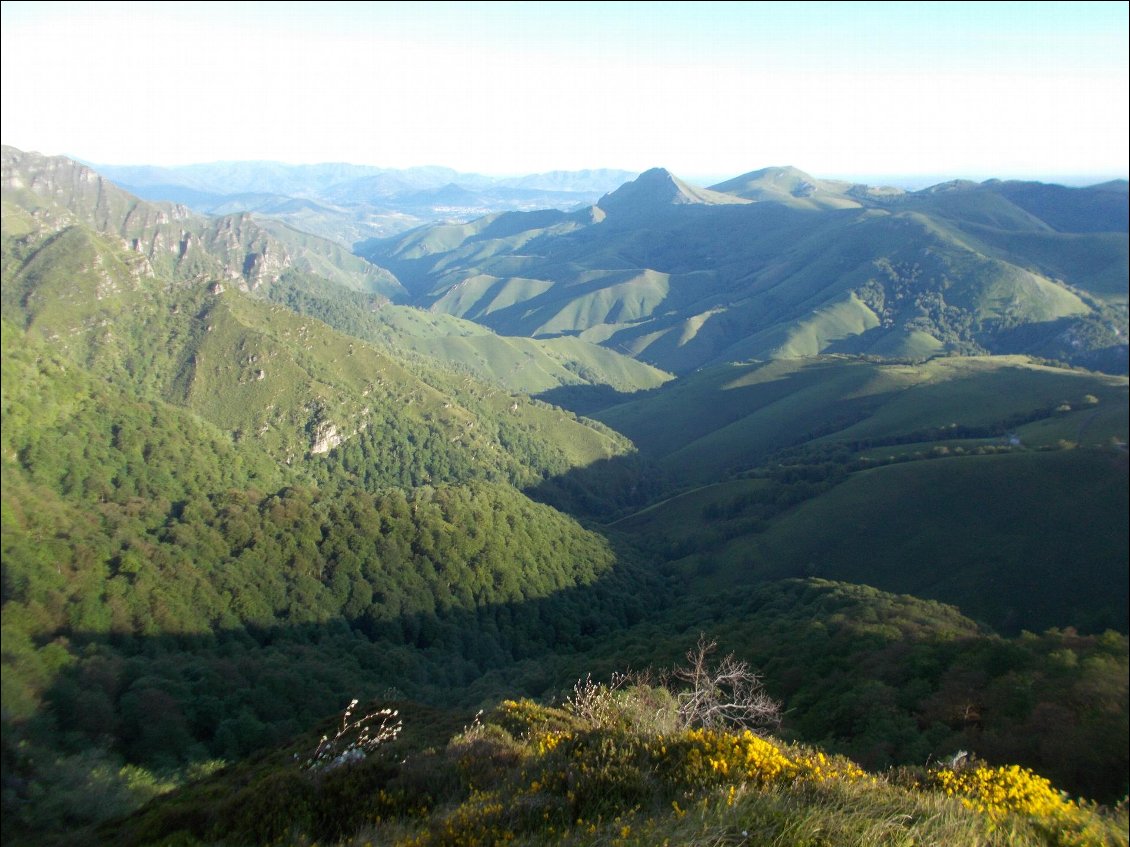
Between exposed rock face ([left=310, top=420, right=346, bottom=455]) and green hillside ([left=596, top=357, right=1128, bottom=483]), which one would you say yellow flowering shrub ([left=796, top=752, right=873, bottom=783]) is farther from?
exposed rock face ([left=310, top=420, right=346, bottom=455])

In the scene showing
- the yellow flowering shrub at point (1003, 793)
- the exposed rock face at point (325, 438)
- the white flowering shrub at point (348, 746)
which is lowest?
the exposed rock face at point (325, 438)

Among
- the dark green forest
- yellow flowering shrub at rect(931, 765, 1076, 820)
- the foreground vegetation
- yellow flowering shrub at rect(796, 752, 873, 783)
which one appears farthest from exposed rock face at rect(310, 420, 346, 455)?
yellow flowering shrub at rect(931, 765, 1076, 820)

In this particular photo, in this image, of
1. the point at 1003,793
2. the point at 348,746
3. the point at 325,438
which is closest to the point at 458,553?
the point at 348,746

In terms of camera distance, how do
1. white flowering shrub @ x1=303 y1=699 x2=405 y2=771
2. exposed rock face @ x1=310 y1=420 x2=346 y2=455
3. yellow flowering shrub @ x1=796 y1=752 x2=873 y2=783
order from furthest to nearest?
exposed rock face @ x1=310 y1=420 x2=346 y2=455 → white flowering shrub @ x1=303 y1=699 x2=405 y2=771 → yellow flowering shrub @ x1=796 y1=752 x2=873 y2=783

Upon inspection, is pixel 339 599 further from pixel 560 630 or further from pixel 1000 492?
pixel 1000 492

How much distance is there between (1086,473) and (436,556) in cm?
7692

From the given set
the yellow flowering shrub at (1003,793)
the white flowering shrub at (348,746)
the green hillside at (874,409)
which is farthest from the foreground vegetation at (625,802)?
the green hillside at (874,409)

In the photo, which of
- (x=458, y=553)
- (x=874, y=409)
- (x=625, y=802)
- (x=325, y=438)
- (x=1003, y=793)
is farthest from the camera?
(x=874, y=409)

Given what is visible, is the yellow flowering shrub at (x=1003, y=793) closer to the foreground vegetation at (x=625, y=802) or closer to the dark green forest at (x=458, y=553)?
the foreground vegetation at (x=625, y=802)

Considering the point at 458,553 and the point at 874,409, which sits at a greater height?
the point at 874,409

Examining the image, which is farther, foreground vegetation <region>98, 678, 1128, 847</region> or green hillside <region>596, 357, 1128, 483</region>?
green hillside <region>596, 357, 1128, 483</region>

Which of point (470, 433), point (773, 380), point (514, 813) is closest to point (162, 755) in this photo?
point (514, 813)

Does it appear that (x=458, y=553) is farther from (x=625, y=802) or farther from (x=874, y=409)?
(x=874, y=409)

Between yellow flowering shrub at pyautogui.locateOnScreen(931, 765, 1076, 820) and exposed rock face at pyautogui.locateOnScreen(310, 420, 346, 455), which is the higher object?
yellow flowering shrub at pyautogui.locateOnScreen(931, 765, 1076, 820)
